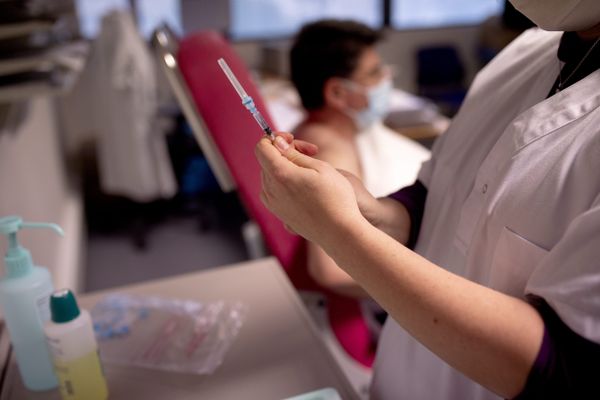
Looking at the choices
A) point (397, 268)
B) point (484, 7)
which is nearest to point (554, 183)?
point (397, 268)

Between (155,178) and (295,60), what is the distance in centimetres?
163

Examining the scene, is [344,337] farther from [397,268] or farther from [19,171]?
[19,171]

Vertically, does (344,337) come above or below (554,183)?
below

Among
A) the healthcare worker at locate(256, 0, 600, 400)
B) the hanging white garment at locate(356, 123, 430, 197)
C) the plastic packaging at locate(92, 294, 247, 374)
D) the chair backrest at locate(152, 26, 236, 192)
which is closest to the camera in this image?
the healthcare worker at locate(256, 0, 600, 400)

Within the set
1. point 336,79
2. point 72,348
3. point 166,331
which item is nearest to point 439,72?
point 336,79

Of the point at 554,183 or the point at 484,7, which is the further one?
the point at 484,7

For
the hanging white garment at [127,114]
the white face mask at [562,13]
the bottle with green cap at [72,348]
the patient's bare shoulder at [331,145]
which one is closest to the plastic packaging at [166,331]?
the bottle with green cap at [72,348]

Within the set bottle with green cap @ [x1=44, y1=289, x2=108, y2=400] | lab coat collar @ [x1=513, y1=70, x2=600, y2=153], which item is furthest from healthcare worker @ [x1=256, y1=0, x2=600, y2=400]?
bottle with green cap @ [x1=44, y1=289, x2=108, y2=400]

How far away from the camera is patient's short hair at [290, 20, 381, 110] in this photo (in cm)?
161

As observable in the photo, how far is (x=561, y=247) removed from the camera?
0.53m

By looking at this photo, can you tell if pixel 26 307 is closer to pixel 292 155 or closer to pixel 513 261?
pixel 292 155

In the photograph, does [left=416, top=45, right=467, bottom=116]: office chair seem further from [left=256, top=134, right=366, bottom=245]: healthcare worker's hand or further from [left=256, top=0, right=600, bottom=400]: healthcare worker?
[left=256, top=134, right=366, bottom=245]: healthcare worker's hand

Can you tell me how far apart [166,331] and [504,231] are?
24.5 inches

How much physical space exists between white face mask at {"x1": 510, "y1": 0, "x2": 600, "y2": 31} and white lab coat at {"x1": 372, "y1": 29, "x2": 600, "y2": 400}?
7 centimetres
